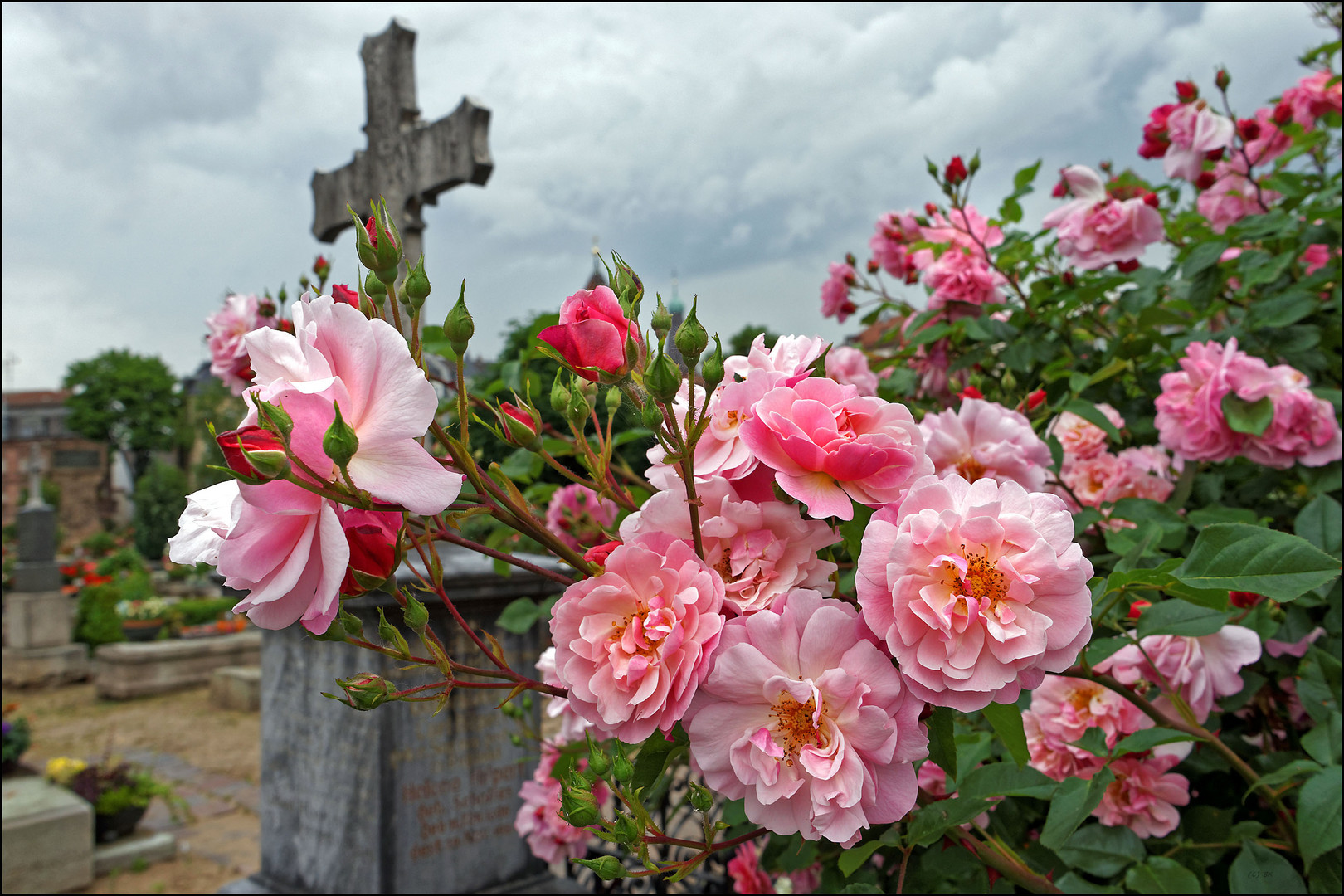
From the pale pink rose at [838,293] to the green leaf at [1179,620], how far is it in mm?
1435

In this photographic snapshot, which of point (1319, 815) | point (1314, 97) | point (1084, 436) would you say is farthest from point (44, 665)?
point (1314, 97)

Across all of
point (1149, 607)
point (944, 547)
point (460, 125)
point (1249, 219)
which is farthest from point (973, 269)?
point (460, 125)

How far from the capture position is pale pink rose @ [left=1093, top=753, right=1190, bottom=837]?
3.67 ft

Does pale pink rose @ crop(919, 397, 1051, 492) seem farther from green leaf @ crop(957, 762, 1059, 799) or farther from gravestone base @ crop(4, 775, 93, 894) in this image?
gravestone base @ crop(4, 775, 93, 894)

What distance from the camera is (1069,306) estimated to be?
1719 millimetres

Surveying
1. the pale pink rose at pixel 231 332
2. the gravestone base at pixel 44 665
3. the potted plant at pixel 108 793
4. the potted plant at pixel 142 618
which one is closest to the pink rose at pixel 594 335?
the pale pink rose at pixel 231 332

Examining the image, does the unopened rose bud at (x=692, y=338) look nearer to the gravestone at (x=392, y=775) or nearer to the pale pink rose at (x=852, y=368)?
the pale pink rose at (x=852, y=368)

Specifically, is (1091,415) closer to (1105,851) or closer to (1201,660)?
(1201,660)

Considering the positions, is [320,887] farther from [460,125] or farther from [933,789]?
[460,125]

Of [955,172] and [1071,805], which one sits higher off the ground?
[955,172]

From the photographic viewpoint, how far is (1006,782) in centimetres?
89

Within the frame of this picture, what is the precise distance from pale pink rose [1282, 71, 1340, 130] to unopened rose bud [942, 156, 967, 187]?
44.2 inches

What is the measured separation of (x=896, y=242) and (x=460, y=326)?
5.90 ft

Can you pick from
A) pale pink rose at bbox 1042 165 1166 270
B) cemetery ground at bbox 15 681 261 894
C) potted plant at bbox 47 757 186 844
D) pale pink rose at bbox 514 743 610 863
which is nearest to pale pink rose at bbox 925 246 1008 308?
pale pink rose at bbox 1042 165 1166 270
